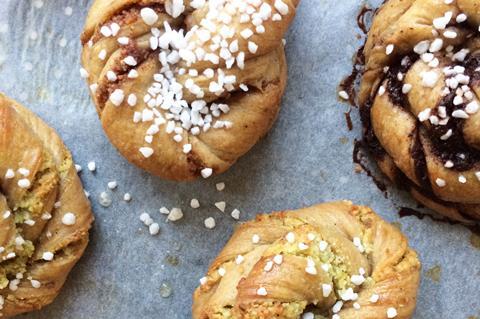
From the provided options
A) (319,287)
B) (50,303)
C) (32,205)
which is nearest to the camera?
(319,287)

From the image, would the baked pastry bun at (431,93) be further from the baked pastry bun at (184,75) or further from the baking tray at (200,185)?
the baked pastry bun at (184,75)

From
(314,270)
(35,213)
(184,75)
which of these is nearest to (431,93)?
(314,270)

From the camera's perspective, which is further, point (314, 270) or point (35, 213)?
point (35, 213)

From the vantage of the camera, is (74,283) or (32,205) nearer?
(32,205)

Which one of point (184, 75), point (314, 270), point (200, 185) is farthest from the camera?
point (200, 185)

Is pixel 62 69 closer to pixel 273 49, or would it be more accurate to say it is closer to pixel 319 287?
pixel 273 49

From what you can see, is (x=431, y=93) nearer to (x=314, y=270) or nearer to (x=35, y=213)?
(x=314, y=270)

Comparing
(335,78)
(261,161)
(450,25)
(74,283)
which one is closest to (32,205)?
(74,283)

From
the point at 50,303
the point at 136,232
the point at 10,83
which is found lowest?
the point at 50,303
